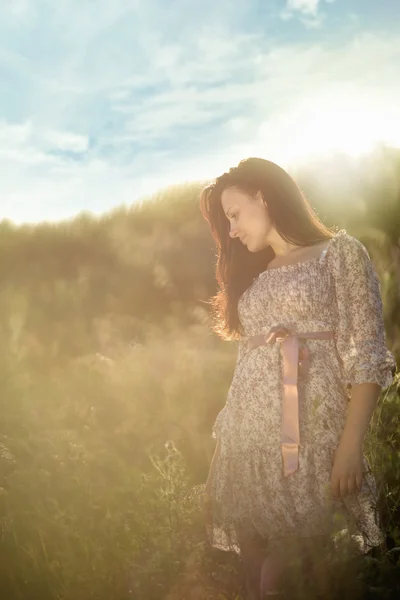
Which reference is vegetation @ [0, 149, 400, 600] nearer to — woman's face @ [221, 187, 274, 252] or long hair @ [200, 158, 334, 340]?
long hair @ [200, 158, 334, 340]

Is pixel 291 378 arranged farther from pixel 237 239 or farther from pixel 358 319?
pixel 237 239

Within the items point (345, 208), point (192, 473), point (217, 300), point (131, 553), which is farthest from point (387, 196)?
point (131, 553)

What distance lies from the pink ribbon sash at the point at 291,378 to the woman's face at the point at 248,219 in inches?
16.2

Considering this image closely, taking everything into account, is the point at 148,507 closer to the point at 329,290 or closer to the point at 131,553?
the point at 131,553

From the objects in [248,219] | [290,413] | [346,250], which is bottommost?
[290,413]

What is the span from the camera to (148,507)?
3.41m

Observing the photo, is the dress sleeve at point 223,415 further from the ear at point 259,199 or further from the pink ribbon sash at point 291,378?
the ear at point 259,199

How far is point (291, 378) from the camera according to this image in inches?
101

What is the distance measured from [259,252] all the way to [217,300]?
11.5 inches

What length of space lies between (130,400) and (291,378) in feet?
8.28

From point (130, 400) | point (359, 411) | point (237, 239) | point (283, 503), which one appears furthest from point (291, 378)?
point (130, 400)

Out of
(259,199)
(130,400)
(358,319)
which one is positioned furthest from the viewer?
(130,400)

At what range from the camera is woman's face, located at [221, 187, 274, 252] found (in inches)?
113

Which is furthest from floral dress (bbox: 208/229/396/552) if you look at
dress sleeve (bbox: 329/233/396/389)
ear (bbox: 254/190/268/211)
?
ear (bbox: 254/190/268/211)
